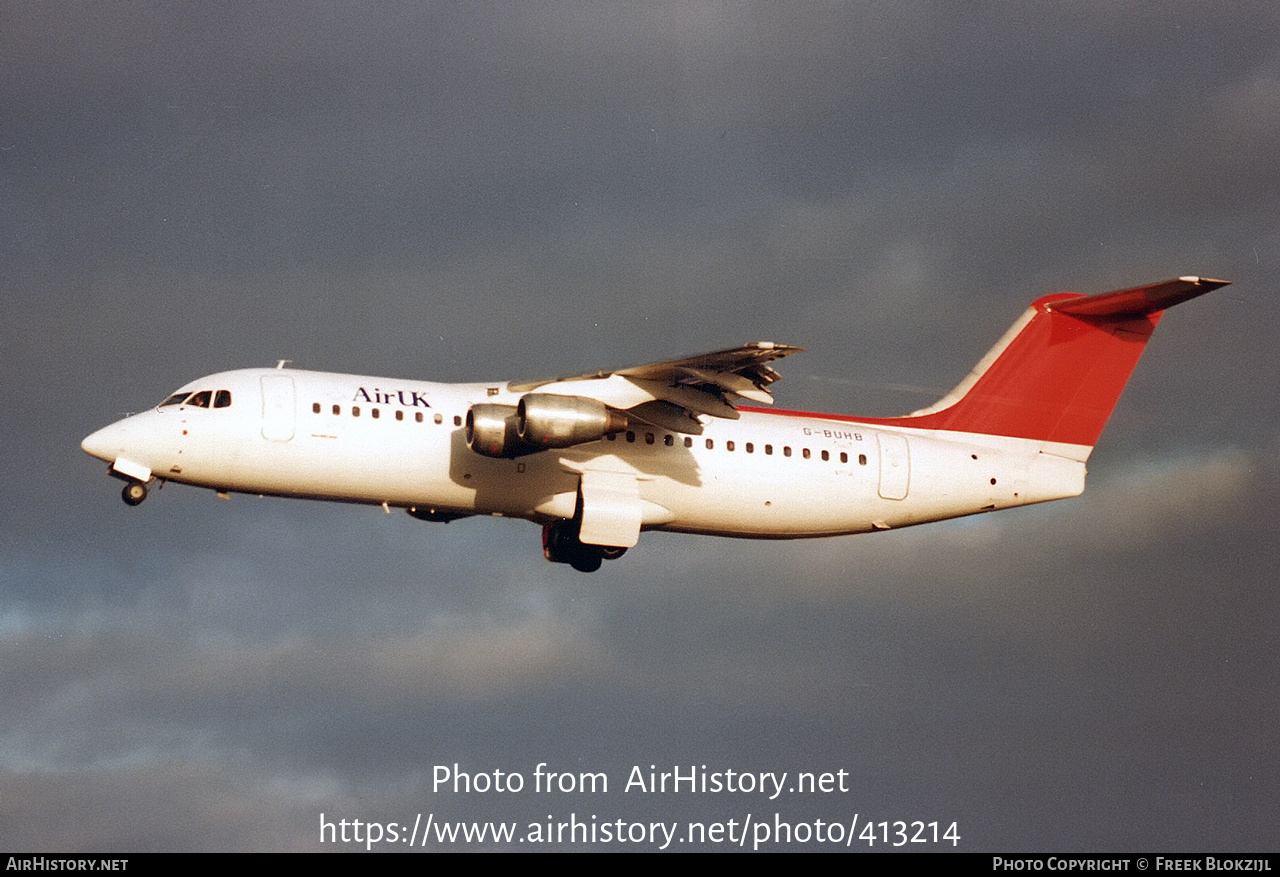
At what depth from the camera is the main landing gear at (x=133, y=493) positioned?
27312 mm

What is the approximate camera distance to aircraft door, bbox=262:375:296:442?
2703 centimetres

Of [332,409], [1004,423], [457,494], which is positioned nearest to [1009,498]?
[1004,423]

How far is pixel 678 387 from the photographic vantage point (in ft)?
92.4

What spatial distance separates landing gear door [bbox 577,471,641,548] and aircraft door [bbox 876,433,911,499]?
443cm

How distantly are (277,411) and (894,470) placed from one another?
1045 centimetres

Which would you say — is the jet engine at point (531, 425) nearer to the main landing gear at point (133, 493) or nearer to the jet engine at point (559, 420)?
the jet engine at point (559, 420)

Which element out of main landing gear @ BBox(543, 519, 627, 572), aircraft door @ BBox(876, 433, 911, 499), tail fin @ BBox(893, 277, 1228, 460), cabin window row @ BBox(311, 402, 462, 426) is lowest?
main landing gear @ BBox(543, 519, 627, 572)

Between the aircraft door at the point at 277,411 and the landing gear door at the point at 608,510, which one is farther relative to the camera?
the landing gear door at the point at 608,510

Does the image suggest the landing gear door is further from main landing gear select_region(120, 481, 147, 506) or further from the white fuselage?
main landing gear select_region(120, 481, 147, 506)

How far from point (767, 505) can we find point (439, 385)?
5.83 metres

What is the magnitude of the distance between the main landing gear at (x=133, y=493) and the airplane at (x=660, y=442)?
0.10ft

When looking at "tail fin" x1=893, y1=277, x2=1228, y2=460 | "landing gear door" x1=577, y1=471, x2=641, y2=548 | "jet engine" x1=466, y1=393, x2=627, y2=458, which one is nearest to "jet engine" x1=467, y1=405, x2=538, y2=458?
"jet engine" x1=466, y1=393, x2=627, y2=458

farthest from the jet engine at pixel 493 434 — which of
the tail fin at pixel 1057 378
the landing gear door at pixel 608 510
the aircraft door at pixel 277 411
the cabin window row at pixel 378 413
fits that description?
the tail fin at pixel 1057 378
